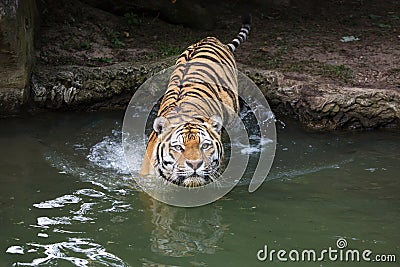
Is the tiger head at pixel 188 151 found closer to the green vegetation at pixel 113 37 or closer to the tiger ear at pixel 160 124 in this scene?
the tiger ear at pixel 160 124

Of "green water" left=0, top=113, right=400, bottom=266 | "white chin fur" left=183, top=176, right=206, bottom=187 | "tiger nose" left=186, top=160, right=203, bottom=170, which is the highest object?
"tiger nose" left=186, top=160, right=203, bottom=170

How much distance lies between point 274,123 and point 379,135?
3.08 ft

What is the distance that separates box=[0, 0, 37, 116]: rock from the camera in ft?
20.1

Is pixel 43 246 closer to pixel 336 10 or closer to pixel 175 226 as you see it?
pixel 175 226

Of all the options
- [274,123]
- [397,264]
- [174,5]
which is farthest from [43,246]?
[174,5]

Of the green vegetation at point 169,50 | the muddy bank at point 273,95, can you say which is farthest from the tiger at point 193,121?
the green vegetation at point 169,50

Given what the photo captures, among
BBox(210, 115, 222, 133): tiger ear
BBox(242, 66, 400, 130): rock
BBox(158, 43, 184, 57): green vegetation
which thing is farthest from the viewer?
BBox(158, 43, 184, 57): green vegetation

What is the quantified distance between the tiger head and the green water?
0.81 feet

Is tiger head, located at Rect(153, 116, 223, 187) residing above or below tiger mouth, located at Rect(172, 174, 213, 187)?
above

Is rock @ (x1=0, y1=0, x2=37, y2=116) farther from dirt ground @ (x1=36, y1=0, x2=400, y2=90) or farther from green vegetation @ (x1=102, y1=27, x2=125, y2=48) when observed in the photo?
green vegetation @ (x1=102, y1=27, x2=125, y2=48)

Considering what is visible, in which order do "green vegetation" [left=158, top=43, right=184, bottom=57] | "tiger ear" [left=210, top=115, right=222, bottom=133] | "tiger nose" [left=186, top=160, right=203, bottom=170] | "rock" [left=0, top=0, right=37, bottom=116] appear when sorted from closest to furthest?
"tiger nose" [left=186, top=160, right=203, bottom=170] → "tiger ear" [left=210, top=115, right=222, bottom=133] → "rock" [left=0, top=0, right=37, bottom=116] → "green vegetation" [left=158, top=43, right=184, bottom=57]

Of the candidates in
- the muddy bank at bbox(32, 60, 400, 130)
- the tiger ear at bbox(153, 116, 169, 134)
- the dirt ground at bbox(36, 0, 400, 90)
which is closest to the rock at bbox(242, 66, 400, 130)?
the muddy bank at bbox(32, 60, 400, 130)

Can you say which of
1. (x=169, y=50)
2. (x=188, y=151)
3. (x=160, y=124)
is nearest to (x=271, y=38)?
(x=169, y=50)

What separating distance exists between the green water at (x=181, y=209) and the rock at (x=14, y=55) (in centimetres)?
34
